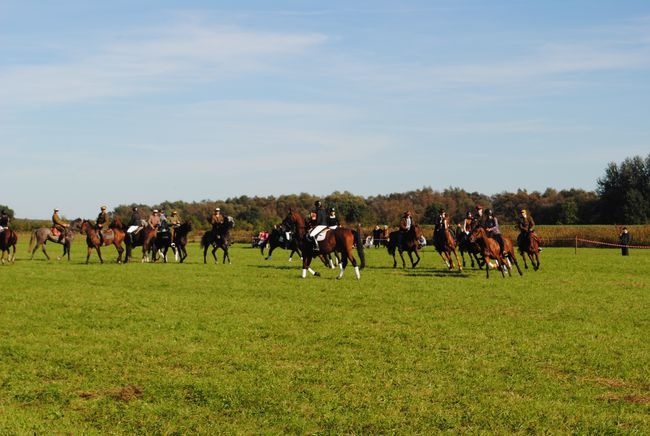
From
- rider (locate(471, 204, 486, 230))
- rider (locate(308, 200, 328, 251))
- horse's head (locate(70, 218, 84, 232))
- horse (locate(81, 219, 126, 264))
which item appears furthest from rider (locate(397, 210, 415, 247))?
horse's head (locate(70, 218, 84, 232))

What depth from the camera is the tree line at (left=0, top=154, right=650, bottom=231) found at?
93.8 metres

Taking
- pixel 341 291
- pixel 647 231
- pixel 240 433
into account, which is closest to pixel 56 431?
pixel 240 433

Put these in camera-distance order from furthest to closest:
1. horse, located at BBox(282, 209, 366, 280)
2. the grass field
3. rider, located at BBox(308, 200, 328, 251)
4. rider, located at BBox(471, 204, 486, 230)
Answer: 1. rider, located at BBox(471, 204, 486, 230)
2. rider, located at BBox(308, 200, 328, 251)
3. horse, located at BBox(282, 209, 366, 280)
4. the grass field

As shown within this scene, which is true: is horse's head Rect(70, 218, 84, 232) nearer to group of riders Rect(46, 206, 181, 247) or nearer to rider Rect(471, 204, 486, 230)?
group of riders Rect(46, 206, 181, 247)

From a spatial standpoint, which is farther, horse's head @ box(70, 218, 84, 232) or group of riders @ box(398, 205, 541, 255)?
horse's head @ box(70, 218, 84, 232)

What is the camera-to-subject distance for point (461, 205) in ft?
473

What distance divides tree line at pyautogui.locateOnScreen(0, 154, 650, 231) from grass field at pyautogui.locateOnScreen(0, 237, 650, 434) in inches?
1494

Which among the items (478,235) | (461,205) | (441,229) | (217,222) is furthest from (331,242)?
(461,205)

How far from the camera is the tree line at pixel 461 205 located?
93812mm

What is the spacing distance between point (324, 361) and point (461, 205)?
135 meters

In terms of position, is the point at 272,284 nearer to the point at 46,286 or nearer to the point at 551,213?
the point at 46,286

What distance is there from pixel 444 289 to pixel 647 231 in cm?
4903

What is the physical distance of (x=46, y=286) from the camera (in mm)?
22844

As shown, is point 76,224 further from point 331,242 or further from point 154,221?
point 331,242
